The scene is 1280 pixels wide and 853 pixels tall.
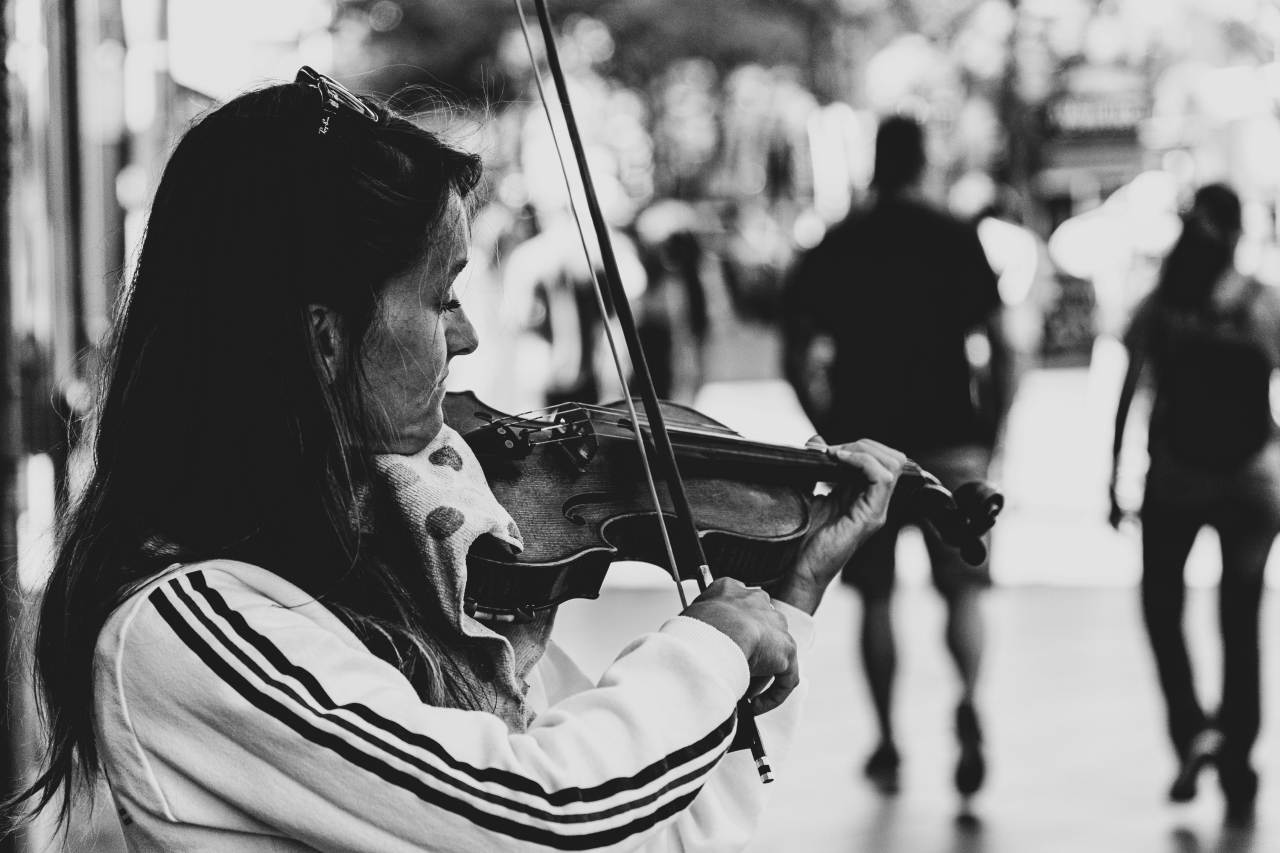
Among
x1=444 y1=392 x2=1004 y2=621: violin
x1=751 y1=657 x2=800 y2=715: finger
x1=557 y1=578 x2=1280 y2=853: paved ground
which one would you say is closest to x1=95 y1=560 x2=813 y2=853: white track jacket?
x1=751 y1=657 x2=800 y2=715: finger

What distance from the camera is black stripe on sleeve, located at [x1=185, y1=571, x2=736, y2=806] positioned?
1171mm

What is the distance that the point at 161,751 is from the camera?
119cm

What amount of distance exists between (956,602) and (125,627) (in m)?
4.04

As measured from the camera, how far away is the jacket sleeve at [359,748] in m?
1.17

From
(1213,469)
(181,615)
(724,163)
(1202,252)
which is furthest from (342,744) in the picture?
(724,163)

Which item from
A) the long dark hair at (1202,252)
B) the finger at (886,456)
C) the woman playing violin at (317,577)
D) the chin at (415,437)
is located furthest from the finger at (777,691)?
the long dark hair at (1202,252)

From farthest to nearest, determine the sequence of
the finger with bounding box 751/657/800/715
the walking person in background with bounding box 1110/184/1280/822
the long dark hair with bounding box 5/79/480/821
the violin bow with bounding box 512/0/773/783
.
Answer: the walking person in background with bounding box 1110/184/1280/822, the violin bow with bounding box 512/0/773/783, the finger with bounding box 751/657/800/715, the long dark hair with bounding box 5/79/480/821

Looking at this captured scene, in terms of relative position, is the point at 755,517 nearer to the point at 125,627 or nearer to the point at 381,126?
the point at 381,126

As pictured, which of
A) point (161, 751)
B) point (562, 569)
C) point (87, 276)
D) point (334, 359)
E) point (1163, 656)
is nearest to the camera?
point (161, 751)

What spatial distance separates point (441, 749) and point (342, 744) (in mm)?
71

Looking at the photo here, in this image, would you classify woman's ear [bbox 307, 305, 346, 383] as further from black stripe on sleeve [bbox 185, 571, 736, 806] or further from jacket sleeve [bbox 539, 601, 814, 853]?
jacket sleeve [bbox 539, 601, 814, 853]

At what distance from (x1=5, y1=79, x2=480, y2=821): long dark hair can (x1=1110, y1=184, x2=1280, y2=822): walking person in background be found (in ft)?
12.5

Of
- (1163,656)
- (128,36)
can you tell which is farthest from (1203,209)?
(128,36)

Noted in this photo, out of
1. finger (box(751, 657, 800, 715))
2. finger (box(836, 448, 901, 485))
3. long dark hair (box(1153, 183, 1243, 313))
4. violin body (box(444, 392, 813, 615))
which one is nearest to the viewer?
finger (box(751, 657, 800, 715))
